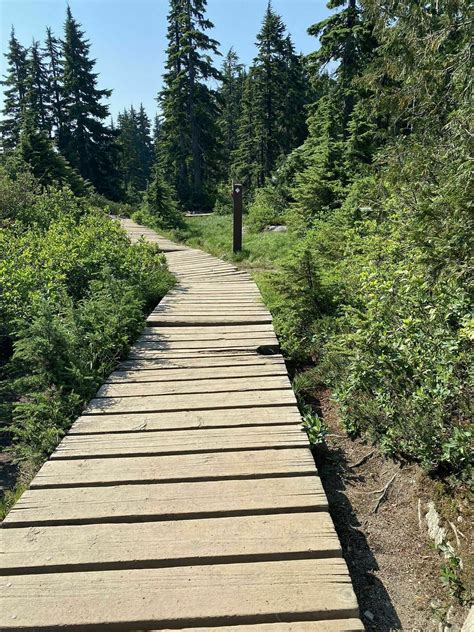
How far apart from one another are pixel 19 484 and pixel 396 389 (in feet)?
9.36

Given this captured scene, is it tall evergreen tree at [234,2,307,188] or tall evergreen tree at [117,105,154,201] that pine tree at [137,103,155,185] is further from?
tall evergreen tree at [234,2,307,188]

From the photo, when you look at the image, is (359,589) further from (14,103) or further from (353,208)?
(14,103)

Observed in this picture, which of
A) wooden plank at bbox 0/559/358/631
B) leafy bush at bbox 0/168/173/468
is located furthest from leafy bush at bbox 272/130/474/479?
leafy bush at bbox 0/168/173/468

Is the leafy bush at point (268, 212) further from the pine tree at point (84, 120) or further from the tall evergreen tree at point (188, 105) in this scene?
the pine tree at point (84, 120)

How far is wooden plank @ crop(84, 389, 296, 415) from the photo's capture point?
3.34m

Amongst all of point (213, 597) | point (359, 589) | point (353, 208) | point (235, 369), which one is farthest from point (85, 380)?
point (353, 208)

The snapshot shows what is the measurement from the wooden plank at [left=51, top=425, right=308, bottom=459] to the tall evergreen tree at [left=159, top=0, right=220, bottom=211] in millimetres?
28015

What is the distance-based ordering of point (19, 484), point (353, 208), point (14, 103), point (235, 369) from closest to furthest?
point (19, 484) < point (235, 369) < point (353, 208) < point (14, 103)

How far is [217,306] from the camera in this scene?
5980 millimetres


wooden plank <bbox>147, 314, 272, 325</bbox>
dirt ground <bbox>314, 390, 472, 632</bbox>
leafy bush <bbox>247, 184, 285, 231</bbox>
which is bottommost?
dirt ground <bbox>314, 390, 472, 632</bbox>

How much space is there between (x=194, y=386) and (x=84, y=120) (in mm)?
35049

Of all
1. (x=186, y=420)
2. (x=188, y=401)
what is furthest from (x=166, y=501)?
(x=188, y=401)

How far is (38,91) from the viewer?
35.9 meters

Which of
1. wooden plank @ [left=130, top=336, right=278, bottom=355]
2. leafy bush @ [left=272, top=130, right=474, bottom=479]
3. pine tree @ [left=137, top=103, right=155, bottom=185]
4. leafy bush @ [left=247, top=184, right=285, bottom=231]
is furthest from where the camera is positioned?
pine tree @ [left=137, top=103, right=155, bottom=185]
